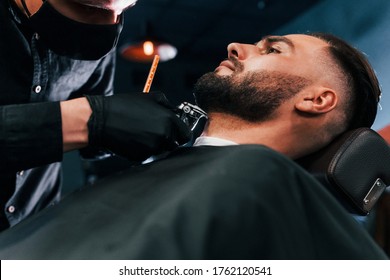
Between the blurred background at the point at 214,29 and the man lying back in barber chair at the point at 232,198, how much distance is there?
6.05 feet

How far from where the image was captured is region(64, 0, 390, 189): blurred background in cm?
312

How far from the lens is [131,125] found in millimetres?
1028

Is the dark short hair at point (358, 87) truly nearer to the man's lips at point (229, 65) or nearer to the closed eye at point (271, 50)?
the closed eye at point (271, 50)

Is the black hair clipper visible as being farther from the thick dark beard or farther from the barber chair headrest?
the barber chair headrest

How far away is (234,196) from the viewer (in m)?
0.78

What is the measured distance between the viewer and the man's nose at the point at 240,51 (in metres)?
1.33

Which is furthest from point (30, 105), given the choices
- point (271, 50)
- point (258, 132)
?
point (271, 50)

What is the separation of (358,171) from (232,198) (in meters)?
0.57

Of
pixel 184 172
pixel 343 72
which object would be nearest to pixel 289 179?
pixel 184 172

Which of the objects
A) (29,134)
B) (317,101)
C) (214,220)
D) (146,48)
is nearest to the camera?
(214,220)

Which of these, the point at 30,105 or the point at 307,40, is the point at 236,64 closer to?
the point at 307,40

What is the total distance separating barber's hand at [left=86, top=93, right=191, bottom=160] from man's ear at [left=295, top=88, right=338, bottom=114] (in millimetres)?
441

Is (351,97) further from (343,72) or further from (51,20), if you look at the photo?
(51,20)

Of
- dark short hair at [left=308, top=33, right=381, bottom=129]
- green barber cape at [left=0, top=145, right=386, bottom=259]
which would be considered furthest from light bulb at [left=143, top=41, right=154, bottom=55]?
green barber cape at [left=0, top=145, right=386, bottom=259]
